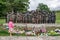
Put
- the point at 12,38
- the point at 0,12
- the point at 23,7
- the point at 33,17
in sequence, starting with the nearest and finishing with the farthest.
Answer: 1. the point at 12,38
2. the point at 33,17
3. the point at 0,12
4. the point at 23,7

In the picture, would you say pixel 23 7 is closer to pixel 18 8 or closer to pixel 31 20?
pixel 18 8

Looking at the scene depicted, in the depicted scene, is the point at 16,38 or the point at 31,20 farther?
the point at 31,20

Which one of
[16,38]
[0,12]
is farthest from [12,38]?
[0,12]

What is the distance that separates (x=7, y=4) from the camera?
148 feet

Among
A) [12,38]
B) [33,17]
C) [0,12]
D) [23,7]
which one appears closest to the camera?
[12,38]

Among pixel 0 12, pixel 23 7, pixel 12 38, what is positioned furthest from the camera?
pixel 23 7

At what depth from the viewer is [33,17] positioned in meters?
22.6

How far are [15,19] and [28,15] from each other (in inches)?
50.9

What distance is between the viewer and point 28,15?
23.0 m

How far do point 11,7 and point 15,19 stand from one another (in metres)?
23.7

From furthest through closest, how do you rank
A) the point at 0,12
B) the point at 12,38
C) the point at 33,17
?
the point at 0,12, the point at 33,17, the point at 12,38

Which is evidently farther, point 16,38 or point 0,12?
point 0,12

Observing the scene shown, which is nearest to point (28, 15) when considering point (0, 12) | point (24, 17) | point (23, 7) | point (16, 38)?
point (24, 17)

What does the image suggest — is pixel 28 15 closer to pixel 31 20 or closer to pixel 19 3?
pixel 31 20
